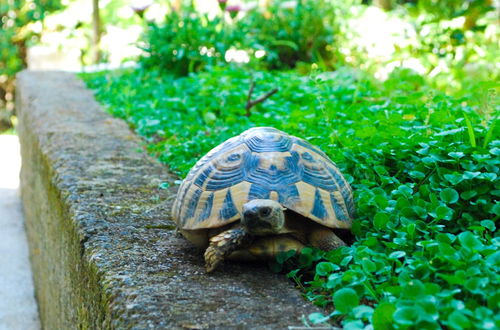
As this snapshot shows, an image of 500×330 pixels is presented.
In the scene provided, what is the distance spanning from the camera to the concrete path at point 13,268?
146 inches

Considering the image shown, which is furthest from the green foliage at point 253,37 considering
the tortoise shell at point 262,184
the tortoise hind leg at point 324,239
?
the tortoise hind leg at point 324,239

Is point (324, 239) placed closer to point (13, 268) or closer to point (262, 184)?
point (262, 184)

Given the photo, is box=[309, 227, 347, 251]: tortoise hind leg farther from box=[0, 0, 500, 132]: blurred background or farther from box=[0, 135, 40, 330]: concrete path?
box=[0, 0, 500, 132]: blurred background

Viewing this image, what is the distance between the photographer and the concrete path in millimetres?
3711

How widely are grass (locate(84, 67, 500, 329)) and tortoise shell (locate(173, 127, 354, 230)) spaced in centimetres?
13

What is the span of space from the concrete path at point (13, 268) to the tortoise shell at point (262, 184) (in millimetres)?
2106

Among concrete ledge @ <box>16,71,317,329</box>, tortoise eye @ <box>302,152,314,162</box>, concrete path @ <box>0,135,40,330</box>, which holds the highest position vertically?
tortoise eye @ <box>302,152,314,162</box>

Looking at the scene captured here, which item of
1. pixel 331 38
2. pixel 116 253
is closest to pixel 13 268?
pixel 116 253

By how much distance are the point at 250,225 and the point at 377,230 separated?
44 centimetres

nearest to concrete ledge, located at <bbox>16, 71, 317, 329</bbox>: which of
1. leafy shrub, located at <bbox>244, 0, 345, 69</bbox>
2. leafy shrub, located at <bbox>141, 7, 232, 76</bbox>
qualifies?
leafy shrub, located at <bbox>141, 7, 232, 76</bbox>

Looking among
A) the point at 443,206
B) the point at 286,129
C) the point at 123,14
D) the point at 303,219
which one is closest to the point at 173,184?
the point at 286,129

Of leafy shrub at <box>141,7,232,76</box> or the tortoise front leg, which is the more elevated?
leafy shrub at <box>141,7,232,76</box>

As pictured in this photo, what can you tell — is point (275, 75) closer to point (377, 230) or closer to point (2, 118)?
point (377, 230)

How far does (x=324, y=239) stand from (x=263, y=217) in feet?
0.89
